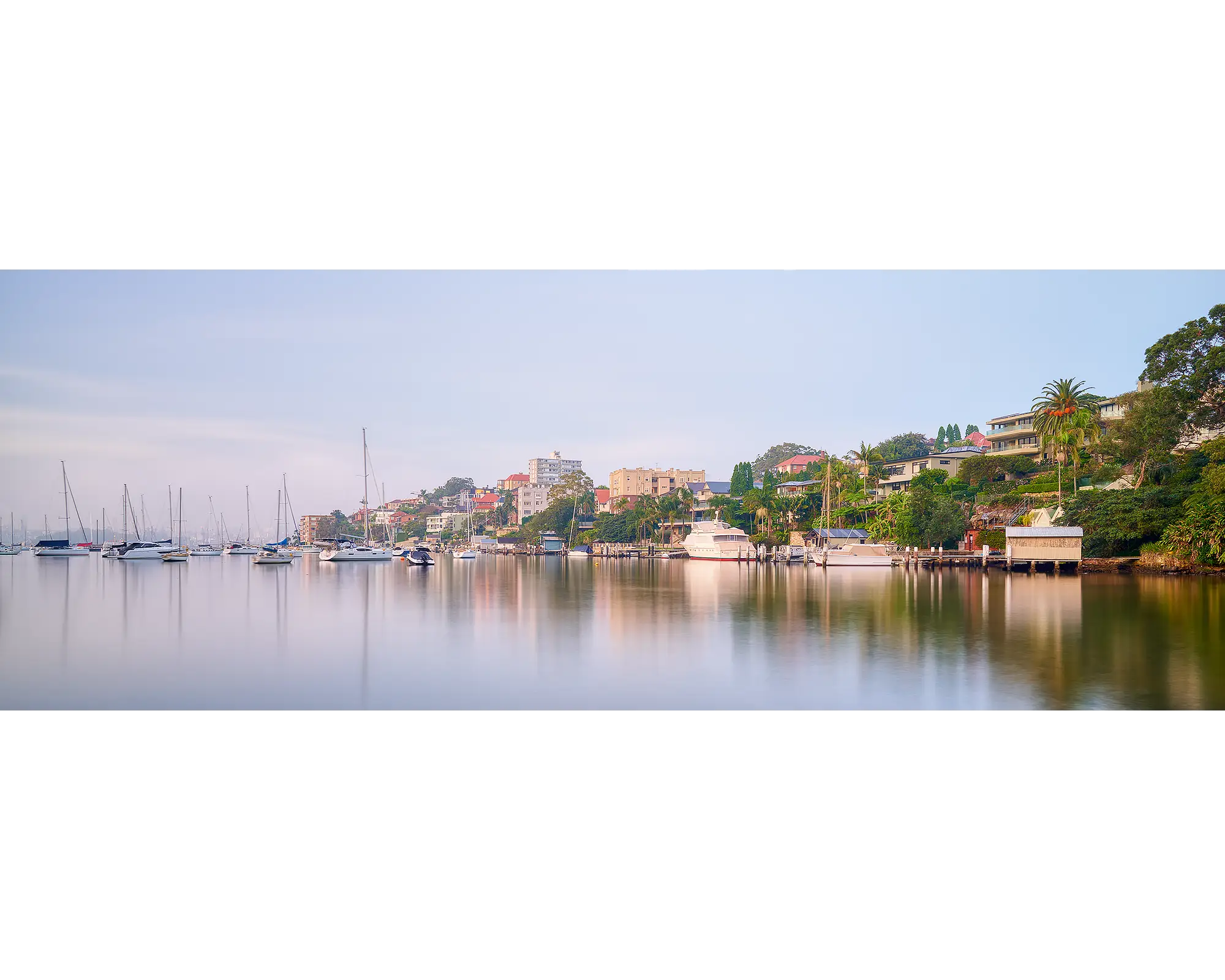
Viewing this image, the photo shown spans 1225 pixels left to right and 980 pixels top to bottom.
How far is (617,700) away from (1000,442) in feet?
92.9

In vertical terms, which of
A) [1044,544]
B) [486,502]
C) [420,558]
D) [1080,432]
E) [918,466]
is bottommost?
[420,558]

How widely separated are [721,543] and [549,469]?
12469 mm

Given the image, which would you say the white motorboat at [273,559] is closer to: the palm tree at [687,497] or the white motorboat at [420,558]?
the white motorboat at [420,558]

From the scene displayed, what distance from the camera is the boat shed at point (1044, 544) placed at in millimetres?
20453

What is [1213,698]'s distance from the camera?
20.2 ft

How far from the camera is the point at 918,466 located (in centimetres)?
3403

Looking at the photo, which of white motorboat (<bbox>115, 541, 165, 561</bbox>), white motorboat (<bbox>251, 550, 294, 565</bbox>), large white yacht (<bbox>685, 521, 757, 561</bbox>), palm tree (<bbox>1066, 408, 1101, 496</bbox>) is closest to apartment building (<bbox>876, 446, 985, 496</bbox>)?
large white yacht (<bbox>685, 521, 757, 561</bbox>)

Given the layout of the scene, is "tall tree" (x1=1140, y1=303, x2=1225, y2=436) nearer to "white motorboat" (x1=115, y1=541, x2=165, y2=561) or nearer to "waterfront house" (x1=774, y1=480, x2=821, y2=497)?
"waterfront house" (x1=774, y1=480, x2=821, y2=497)

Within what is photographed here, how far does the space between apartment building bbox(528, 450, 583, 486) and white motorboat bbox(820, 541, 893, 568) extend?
9653 mm

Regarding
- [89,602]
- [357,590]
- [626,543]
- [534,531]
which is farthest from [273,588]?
[626,543]

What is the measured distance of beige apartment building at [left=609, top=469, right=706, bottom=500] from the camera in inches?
1550

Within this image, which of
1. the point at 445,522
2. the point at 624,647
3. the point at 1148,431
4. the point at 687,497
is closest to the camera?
the point at 624,647

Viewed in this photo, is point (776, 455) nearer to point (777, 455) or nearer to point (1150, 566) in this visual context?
point (777, 455)

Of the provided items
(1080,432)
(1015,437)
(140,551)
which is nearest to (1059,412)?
(1080,432)
